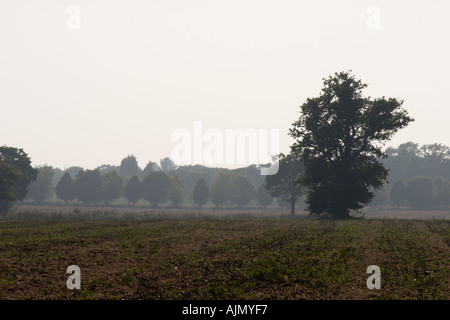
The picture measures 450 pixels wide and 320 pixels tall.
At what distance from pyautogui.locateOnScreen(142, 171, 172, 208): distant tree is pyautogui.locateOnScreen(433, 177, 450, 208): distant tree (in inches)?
4006

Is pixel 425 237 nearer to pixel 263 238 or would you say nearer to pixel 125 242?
pixel 263 238

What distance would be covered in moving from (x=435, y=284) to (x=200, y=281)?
406 inches

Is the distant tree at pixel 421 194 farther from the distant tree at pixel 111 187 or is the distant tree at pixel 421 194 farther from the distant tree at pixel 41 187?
the distant tree at pixel 41 187

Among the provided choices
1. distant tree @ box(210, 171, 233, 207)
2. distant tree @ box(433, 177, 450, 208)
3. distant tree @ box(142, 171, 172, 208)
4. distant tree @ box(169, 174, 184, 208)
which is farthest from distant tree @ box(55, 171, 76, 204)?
distant tree @ box(433, 177, 450, 208)

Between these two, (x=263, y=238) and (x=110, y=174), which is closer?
(x=263, y=238)

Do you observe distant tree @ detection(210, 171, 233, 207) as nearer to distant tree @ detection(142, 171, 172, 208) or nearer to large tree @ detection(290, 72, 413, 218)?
distant tree @ detection(142, 171, 172, 208)

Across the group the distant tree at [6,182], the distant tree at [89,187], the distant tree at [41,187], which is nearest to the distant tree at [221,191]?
the distant tree at [89,187]

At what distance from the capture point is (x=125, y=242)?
27234 mm

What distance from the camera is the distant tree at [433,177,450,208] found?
484 ft

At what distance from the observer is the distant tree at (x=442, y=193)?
484 ft

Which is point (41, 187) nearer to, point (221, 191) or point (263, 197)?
point (221, 191)

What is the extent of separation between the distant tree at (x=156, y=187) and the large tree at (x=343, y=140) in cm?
8673

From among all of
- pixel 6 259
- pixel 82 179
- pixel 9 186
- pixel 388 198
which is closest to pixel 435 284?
pixel 6 259
